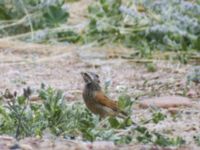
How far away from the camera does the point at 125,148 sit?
4.80m

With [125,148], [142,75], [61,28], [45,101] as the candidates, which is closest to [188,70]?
[142,75]

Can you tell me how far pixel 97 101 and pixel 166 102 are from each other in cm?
79

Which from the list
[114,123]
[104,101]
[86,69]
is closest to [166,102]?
[104,101]

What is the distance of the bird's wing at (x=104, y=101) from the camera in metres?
6.26

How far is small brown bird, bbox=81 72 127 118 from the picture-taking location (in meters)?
6.24

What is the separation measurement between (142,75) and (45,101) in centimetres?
219

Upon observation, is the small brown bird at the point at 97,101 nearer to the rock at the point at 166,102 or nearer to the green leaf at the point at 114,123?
the green leaf at the point at 114,123

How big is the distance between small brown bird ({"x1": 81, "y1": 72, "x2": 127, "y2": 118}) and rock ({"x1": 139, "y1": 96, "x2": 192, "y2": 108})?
56 cm

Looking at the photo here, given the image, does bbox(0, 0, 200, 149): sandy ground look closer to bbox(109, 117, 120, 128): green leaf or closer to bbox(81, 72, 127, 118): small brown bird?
bbox(81, 72, 127, 118): small brown bird

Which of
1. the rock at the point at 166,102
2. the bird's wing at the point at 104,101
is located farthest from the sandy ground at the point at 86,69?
the bird's wing at the point at 104,101

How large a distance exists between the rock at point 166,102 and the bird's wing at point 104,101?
0.58 m

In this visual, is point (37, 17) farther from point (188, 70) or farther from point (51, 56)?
point (188, 70)

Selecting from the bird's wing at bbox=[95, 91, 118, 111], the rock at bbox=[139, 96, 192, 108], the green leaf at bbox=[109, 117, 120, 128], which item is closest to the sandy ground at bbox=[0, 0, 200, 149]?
the rock at bbox=[139, 96, 192, 108]

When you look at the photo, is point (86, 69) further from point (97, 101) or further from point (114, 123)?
point (114, 123)
